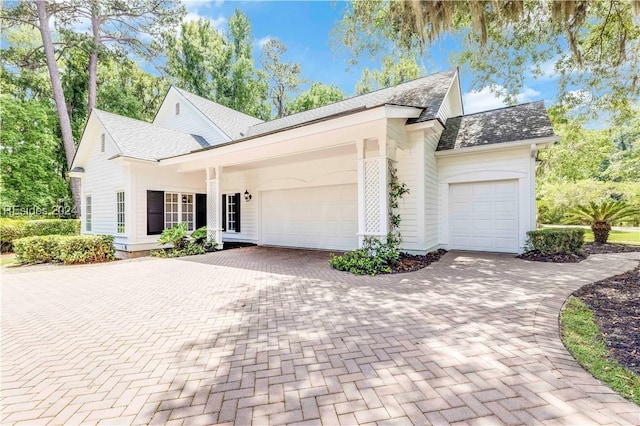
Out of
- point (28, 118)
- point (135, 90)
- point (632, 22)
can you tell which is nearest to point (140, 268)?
point (632, 22)

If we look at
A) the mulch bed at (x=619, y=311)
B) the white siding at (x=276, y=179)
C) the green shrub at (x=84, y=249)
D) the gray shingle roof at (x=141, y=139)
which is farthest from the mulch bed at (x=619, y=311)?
the gray shingle roof at (x=141, y=139)

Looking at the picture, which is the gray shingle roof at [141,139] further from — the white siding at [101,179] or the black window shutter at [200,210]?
the black window shutter at [200,210]

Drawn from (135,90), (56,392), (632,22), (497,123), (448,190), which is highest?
(135,90)

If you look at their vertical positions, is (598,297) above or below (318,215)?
below

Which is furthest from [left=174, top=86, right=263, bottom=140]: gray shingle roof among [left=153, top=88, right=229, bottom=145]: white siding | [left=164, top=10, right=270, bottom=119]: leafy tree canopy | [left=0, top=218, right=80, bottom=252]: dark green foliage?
[left=0, top=218, right=80, bottom=252]: dark green foliage

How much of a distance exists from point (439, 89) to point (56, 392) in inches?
410

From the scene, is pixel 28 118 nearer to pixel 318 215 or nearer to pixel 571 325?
pixel 318 215

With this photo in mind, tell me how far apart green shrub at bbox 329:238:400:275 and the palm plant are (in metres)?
8.79

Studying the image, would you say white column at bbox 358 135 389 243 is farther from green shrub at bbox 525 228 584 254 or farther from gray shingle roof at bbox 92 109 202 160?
gray shingle roof at bbox 92 109 202 160

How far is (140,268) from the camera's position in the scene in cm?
761

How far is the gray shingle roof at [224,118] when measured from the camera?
13.8m

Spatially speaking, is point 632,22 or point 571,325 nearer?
point 571,325

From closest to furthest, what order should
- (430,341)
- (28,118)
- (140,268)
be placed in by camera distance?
(430,341)
(140,268)
(28,118)

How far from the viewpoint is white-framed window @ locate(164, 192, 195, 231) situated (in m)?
11.0
